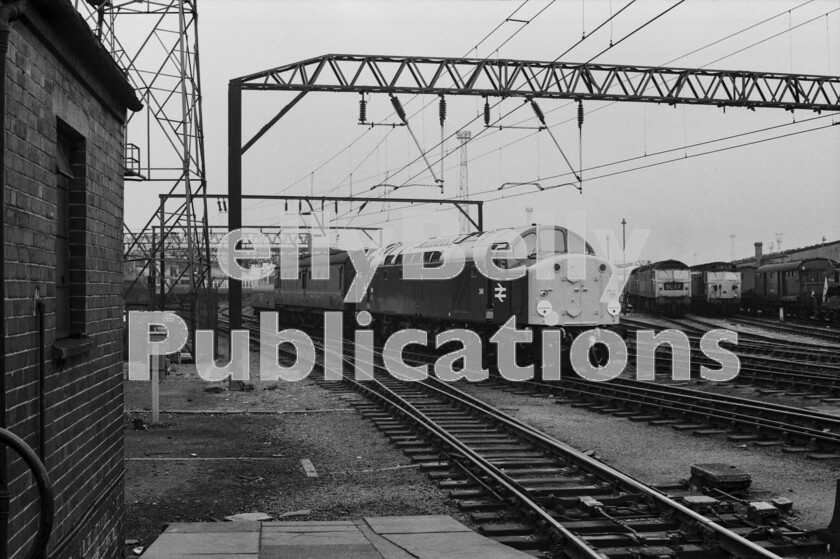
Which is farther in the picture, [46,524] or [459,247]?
[459,247]

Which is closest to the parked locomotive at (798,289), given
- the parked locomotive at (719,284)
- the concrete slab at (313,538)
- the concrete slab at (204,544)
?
the parked locomotive at (719,284)

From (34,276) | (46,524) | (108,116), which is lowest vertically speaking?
(46,524)

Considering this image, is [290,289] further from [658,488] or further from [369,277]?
[658,488]

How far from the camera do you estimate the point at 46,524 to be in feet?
11.3

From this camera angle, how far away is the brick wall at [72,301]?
4.27 m

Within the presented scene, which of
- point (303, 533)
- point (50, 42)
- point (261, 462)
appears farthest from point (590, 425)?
point (50, 42)

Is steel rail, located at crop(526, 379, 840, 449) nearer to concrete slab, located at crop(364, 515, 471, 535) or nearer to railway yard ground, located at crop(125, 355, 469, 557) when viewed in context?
railway yard ground, located at crop(125, 355, 469, 557)

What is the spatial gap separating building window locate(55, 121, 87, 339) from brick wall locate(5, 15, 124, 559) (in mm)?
11

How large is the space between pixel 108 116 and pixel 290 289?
101 ft

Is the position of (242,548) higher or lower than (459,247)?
lower

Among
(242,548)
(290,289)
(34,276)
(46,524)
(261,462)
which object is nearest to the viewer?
(46,524)

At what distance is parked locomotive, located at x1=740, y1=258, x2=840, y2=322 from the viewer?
35.0m

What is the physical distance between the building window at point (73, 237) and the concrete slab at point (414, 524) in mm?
2803

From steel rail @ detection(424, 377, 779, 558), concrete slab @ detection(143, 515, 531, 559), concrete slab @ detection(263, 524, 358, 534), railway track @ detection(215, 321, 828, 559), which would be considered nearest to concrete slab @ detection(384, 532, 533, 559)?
concrete slab @ detection(143, 515, 531, 559)
